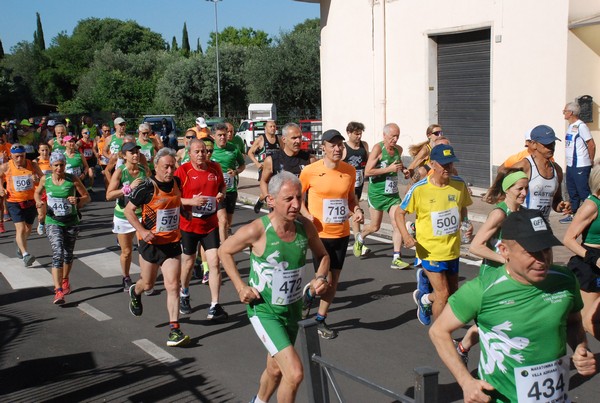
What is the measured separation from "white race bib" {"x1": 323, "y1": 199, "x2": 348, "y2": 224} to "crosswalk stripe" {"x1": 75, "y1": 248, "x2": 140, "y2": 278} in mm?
4302

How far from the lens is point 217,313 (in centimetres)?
820

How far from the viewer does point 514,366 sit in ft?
11.7

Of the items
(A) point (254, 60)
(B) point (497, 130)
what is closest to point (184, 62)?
(A) point (254, 60)

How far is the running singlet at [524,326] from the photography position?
350 centimetres

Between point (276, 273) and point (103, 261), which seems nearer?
point (276, 273)

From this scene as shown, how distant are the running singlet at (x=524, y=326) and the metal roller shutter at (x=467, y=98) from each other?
14.1 meters

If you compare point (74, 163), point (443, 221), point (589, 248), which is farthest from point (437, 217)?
point (74, 163)

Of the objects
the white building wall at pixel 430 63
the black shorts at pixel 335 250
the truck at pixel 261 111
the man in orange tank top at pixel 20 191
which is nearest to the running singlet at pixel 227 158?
the man in orange tank top at pixel 20 191

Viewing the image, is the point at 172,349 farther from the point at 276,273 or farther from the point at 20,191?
the point at 20,191

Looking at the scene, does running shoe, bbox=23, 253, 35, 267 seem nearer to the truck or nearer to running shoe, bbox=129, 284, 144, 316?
running shoe, bbox=129, 284, 144, 316

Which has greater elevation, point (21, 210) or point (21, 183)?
point (21, 183)

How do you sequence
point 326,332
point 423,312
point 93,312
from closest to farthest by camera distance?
point 423,312, point 326,332, point 93,312

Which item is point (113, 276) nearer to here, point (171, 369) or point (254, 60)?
point (171, 369)

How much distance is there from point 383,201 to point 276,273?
226 inches
